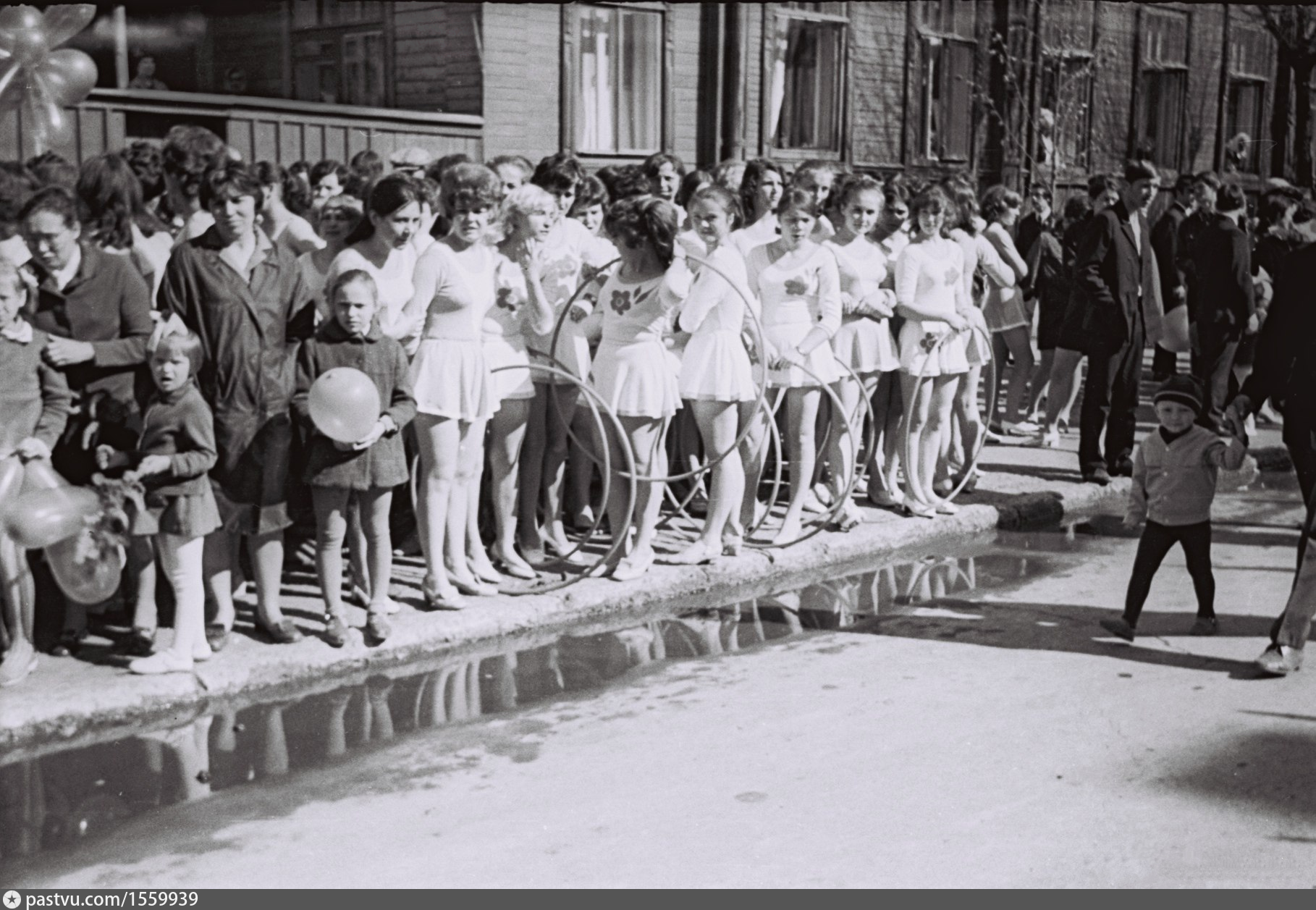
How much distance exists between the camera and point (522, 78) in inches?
626

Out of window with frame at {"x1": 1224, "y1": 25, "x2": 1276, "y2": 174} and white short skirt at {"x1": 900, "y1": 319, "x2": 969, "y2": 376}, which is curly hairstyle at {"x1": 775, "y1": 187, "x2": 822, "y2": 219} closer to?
white short skirt at {"x1": 900, "y1": 319, "x2": 969, "y2": 376}

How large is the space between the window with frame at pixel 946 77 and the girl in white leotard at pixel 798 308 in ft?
40.8

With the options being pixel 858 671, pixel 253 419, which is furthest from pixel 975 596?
pixel 253 419

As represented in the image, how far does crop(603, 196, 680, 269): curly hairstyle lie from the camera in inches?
321

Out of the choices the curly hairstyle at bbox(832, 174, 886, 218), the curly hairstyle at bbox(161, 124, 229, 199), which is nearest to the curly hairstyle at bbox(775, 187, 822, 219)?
the curly hairstyle at bbox(832, 174, 886, 218)

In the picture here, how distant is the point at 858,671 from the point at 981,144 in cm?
1650

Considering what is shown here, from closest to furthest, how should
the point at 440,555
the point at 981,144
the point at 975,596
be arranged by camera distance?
the point at 440,555
the point at 975,596
the point at 981,144

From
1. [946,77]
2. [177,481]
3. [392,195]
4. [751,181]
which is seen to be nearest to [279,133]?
[751,181]

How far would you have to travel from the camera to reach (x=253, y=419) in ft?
23.0

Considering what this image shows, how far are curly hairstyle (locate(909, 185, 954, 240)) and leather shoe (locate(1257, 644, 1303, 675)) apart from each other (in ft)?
12.5

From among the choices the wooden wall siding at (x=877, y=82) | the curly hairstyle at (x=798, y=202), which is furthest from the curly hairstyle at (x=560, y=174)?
the wooden wall siding at (x=877, y=82)

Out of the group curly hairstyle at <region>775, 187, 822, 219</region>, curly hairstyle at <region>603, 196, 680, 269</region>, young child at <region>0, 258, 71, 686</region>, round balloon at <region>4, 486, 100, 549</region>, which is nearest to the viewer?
round balloon at <region>4, 486, 100, 549</region>

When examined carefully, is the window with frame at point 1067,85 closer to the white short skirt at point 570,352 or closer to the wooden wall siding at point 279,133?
the wooden wall siding at point 279,133

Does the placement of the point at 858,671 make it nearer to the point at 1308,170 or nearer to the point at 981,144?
the point at 981,144
